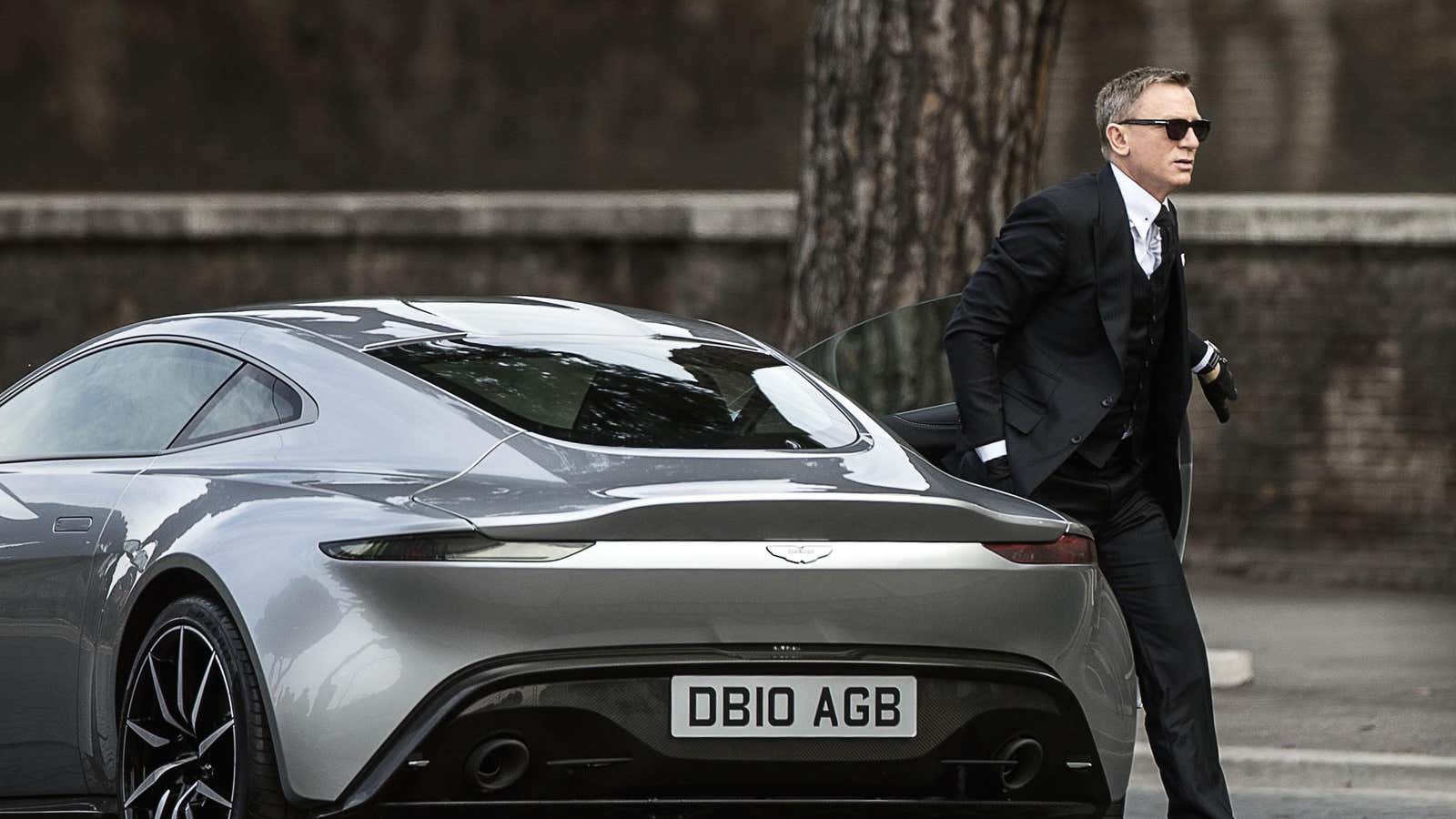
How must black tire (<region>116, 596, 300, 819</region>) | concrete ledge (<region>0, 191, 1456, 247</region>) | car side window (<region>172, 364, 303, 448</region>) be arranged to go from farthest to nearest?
concrete ledge (<region>0, 191, 1456, 247</region>) → car side window (<region>172, 364, 303, 448</region>) → black tire (<region>116, 596, 300, 819</region>)

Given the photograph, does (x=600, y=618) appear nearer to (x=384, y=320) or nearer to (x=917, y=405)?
(x=384, y=320)

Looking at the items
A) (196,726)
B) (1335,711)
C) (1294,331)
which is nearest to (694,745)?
(196,726)

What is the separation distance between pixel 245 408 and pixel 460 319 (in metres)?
0.48

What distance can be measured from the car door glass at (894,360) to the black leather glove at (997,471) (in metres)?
0.56

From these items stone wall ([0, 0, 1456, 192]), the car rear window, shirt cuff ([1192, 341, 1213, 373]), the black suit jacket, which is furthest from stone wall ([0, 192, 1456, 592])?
the car rear window

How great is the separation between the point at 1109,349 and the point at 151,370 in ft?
6.78

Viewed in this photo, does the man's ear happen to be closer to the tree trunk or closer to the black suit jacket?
the black suit jacket

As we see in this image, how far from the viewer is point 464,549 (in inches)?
163

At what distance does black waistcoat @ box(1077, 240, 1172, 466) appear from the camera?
517 cm

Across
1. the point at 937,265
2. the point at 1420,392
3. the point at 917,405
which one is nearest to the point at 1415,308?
the point at 1420,392

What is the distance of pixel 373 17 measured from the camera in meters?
18.9

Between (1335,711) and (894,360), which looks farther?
(1335,711)

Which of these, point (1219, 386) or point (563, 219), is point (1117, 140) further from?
point (563, 219)

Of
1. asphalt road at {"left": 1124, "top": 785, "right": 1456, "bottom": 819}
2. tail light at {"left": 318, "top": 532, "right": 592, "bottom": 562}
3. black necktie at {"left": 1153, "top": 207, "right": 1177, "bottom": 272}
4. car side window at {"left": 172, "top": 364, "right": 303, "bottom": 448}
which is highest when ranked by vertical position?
black necktie at {"left": 1153, "top": 207, "right": 1177, "bottom": 272}
